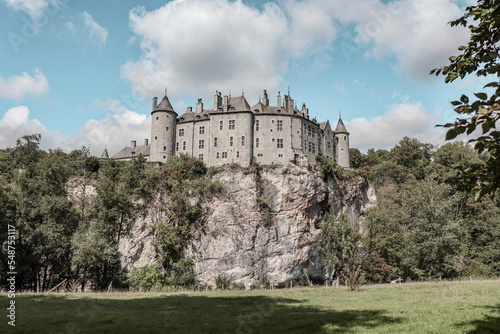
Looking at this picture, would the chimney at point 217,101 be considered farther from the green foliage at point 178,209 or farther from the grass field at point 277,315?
the grass field at point 277,315

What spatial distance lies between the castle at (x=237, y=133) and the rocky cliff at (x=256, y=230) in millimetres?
4179

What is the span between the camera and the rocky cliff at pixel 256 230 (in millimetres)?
50625

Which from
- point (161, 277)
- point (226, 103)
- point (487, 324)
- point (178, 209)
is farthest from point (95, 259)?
point (226, 103)

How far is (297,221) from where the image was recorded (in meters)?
53.8

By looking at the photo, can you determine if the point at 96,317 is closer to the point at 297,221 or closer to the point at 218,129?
the point at 297,221

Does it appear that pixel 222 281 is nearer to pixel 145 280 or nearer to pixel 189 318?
pixel 145 280

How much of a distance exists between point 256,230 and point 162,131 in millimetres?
25736

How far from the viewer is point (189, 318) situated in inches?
566

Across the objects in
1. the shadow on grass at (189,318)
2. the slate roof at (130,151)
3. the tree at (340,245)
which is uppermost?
the slate roof at (130,151)

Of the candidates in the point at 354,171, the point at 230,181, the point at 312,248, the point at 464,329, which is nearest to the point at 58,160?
the point at 230,181

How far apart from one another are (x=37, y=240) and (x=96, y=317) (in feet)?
82.5

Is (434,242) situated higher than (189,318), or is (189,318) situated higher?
(434,242)

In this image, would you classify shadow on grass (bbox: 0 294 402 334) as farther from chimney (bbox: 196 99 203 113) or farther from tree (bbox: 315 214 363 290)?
chimney (bbox: 196 99 203 113)

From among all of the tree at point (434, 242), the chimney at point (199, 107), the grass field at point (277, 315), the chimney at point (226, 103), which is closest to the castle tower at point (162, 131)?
the chimney at point (199, 107)
